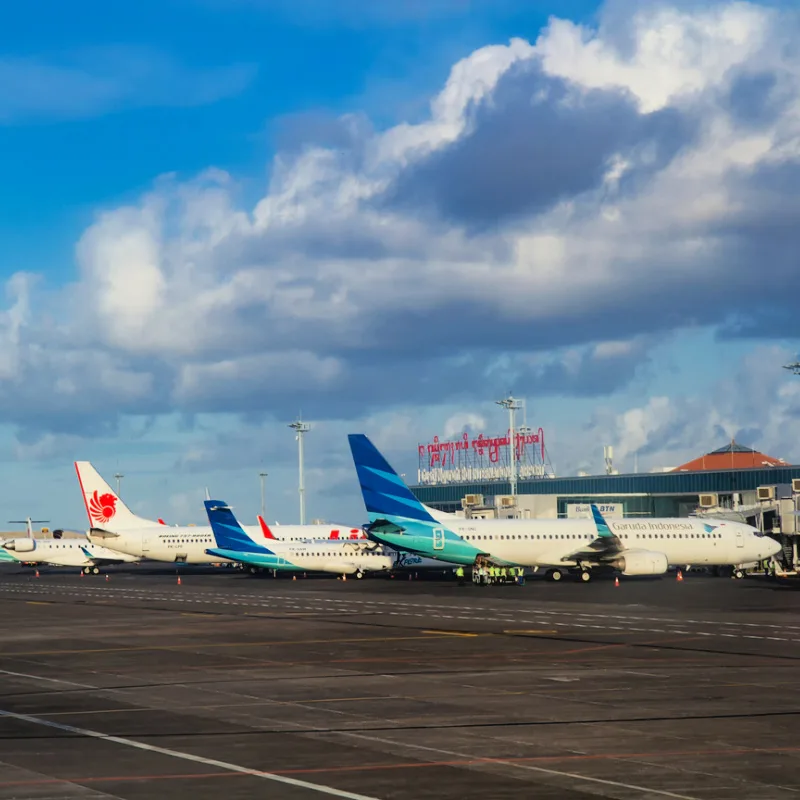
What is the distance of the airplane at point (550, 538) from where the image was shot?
80.8m

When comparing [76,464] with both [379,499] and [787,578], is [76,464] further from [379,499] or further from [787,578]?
[787,578]

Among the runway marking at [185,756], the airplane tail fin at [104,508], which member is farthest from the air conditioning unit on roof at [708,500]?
the runway marking at [185,756]

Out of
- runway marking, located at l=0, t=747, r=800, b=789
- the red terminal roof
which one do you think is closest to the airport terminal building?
the red terminal roof

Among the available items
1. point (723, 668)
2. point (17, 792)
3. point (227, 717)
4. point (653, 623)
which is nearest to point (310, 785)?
point (17, 792)

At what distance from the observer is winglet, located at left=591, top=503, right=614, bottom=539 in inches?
3162

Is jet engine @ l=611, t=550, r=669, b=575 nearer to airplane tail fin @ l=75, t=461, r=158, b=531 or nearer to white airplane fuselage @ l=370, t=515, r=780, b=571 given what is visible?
white airplane fuselage @ l=370, t=515, r=780, b=571

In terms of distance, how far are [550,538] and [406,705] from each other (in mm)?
60586

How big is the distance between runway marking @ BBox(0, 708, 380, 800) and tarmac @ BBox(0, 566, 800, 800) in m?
0.07

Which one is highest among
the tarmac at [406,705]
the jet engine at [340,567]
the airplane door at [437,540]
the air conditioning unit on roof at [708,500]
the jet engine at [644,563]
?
the air conditioning unit on roof at [708,500]

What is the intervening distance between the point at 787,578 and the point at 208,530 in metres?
52.4

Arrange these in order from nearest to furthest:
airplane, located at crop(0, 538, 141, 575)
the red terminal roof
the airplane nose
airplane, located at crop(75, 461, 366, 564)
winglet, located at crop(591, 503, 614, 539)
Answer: winglet, located at crop(591, 503, 614, 539) → the airplane nose → airplane, located at crop(75, 461, 366, 564) → airplane, located at crop(0, 538, 141, 575) → the red terminal roof

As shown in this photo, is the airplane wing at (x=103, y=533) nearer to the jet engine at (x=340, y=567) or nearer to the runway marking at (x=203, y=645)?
the jet engine at (x=340, y=567)

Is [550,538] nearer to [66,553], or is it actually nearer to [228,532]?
[228,532]

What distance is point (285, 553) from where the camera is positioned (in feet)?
311
